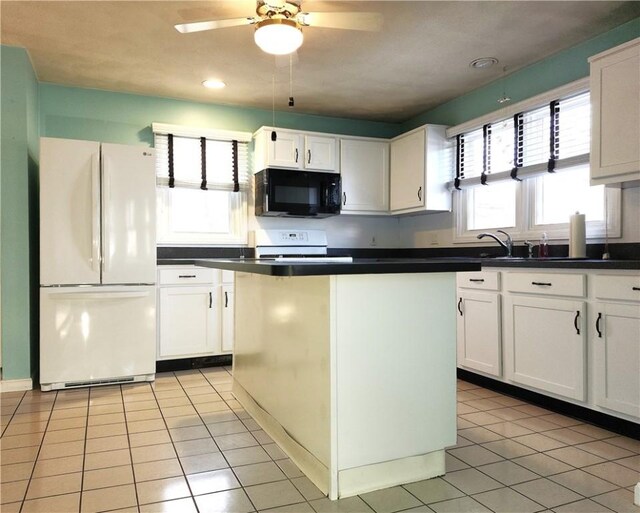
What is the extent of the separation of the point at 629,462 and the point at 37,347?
3948mm

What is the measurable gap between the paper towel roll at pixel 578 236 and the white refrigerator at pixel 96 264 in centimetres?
304

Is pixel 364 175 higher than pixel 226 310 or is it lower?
higher

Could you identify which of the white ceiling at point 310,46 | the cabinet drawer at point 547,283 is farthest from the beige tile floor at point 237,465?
the white ceiling at point 310,46

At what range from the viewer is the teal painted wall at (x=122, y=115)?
160 inches

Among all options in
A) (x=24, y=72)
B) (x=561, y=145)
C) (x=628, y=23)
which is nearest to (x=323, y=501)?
(x=561, y=145)

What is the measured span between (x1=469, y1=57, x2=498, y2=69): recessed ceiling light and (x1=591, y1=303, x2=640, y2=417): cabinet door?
201 centimetres

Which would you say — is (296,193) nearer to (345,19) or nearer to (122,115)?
(122,115)

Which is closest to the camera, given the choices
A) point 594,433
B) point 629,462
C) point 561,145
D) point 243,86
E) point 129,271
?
point 629,462

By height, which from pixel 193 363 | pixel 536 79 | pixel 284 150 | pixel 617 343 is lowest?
pixel 193 363

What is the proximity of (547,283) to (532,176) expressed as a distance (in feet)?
3.67

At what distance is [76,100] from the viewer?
163 inches

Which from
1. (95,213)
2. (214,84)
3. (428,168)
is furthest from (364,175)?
(95,213)

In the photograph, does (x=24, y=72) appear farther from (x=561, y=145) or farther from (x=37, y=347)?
(x=561, y=145)

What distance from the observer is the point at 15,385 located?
342 cm
